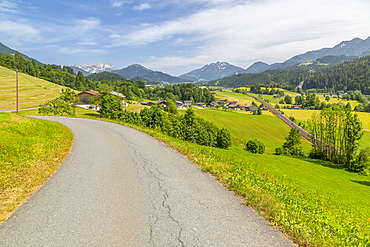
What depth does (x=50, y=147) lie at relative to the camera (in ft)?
41.3

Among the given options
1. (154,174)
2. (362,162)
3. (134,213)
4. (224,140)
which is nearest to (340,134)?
(362,162)

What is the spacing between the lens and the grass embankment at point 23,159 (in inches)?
267

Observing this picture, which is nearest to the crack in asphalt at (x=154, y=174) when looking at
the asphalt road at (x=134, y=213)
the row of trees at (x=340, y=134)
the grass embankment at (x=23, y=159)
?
the asphalt road at (x=134, y=213)

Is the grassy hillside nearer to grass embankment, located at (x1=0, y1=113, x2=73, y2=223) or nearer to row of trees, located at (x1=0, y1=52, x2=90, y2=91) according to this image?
row of trees, located at (x1=0, y1=52, x2=90, y2=91)

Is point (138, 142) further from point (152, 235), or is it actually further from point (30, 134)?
point (152, 235)

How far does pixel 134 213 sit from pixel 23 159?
8.04m

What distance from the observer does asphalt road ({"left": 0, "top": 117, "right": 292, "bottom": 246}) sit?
482 cm

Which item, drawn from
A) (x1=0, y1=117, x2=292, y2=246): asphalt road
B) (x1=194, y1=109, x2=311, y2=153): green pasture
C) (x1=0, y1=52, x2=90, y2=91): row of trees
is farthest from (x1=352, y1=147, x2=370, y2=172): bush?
(x1=0, y1=52, x2=90, y2=91): row of trees

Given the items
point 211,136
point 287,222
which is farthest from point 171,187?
point 211,136

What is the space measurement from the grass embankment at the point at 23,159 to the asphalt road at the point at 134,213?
442 millimetres

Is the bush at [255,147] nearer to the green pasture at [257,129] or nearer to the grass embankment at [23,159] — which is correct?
the green pasture at [257,129]

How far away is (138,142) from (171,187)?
8.78 m

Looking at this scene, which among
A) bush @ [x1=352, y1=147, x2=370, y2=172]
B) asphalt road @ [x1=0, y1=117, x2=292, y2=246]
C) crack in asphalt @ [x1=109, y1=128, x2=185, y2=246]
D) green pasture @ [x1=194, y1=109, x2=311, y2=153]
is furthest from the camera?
green pasture @ [x1=194, y1=109, x2=311, y2=153]

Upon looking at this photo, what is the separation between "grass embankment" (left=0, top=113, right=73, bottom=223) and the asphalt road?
1.45 ft
